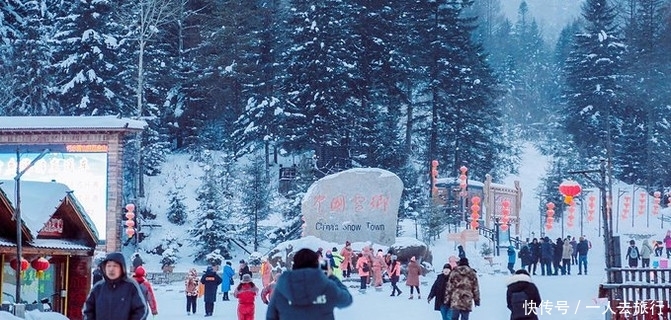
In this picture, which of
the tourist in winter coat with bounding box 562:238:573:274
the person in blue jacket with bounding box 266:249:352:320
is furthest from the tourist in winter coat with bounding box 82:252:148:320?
the tourist in winter coat with bounding box 562:238:573:274

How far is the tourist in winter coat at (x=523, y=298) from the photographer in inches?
411

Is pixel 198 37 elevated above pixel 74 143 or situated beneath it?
elevated above

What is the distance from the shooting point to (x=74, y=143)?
29.2 meters

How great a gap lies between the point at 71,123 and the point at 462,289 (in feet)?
61.8

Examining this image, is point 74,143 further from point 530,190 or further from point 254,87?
point 530,190

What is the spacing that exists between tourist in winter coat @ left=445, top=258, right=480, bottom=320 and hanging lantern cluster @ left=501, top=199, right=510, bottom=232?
26.7m

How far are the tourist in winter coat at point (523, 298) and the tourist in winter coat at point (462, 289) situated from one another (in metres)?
2.96

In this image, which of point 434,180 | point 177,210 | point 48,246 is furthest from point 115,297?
point 434,180

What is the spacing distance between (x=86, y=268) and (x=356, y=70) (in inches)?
954

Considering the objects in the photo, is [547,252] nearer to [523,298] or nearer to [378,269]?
[378,269]

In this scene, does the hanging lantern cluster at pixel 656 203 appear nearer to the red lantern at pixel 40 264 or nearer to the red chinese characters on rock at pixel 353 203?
the red chinese characters on rock at pixel 353 203

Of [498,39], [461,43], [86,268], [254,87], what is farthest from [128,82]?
[498,39]

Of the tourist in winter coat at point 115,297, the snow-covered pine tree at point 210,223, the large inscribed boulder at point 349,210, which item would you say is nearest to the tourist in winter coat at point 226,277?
the large inscribed boulder at point 349,210

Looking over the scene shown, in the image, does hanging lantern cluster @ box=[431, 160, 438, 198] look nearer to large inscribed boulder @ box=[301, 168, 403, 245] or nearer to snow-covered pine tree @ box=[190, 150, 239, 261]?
snow-covered pine tree @ box=[190, 150, 239, 261]
